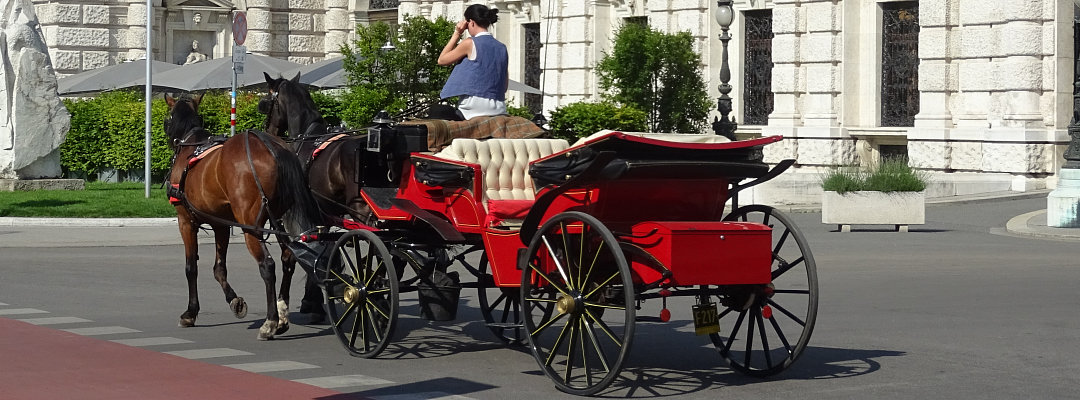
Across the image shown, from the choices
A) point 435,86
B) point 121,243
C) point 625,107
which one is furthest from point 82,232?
point 625,107

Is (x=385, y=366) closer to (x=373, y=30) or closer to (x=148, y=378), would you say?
(x=148, y=378)

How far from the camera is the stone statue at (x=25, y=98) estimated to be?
91.7ft

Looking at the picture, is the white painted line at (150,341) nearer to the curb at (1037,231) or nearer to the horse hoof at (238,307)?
the horse hoof at (238,307)

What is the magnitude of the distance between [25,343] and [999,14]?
22356 millimetres

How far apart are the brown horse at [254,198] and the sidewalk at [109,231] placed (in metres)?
8.82

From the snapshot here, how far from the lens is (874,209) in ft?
76.0

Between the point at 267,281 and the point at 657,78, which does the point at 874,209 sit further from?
the point at 267,281

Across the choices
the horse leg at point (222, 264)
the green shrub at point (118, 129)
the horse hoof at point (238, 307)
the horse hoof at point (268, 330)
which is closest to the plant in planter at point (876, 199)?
the horse leg at point (222, 264)

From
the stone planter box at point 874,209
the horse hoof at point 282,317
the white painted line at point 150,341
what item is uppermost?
the stone planter box at point 874,209

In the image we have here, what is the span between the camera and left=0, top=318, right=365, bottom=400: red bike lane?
9062 millimetres

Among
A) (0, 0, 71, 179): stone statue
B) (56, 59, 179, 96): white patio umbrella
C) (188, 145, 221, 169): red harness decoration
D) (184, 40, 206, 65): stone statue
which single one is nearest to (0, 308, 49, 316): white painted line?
(188, 145, 221, 169): red harness decoration

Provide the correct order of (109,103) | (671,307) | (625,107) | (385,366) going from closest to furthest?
(385,366) → (671,307) → (625,107) → (109,103)

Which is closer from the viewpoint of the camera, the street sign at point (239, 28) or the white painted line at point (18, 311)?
Answer: the white painted line at point (18, 311)

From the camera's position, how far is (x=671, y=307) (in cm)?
1402
